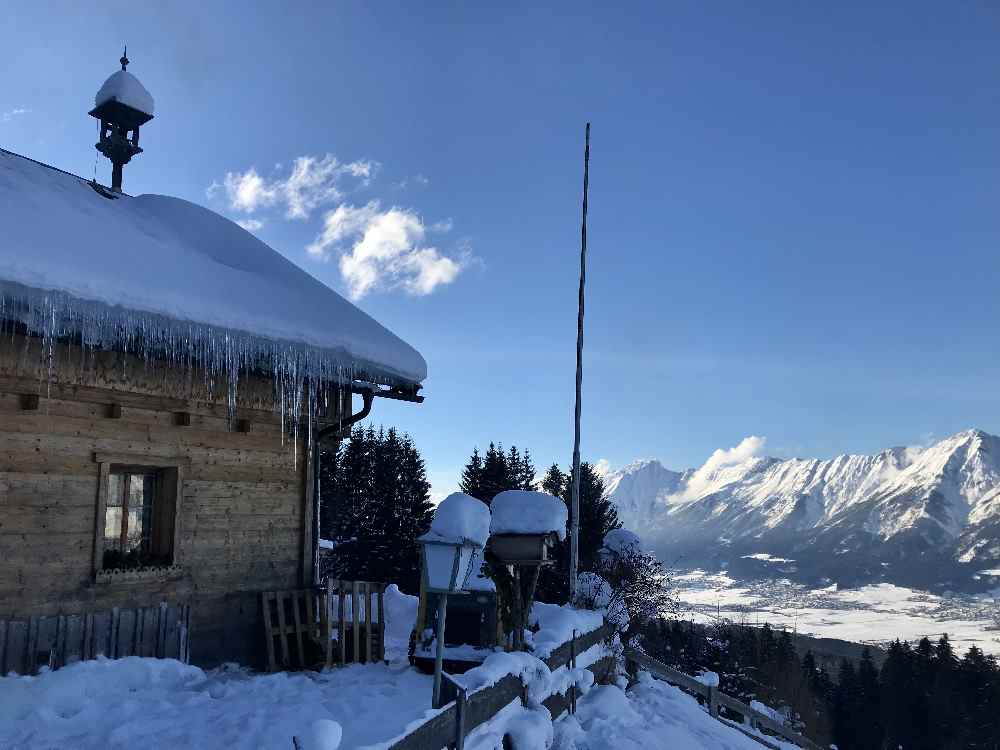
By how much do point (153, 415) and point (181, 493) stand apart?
105 cm

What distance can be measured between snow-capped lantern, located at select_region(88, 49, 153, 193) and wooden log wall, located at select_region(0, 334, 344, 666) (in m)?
4.94

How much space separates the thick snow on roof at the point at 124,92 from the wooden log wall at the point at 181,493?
18.9 feet

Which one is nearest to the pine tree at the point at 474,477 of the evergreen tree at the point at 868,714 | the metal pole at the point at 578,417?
the metal pole at the point at 578,417

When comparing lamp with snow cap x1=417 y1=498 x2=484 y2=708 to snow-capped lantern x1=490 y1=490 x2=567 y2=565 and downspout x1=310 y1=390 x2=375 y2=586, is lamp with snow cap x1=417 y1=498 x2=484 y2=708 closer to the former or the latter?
snow-capped lantern x1=490 y1=490 x2=567 y2=565

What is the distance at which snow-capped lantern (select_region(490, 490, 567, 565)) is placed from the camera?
10625 mm

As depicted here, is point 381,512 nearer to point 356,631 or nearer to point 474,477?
point 474,477

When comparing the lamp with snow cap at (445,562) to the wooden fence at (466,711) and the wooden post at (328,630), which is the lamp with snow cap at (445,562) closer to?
the wooden fence at (466,711)

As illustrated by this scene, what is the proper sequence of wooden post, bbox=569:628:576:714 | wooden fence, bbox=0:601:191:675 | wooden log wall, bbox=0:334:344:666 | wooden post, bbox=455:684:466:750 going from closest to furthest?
1. wooden post, bbox=455:684:466:750
2. wooden fence, bbox=0:601:191:675
3. wooden log wall, bbox=0:334:344:666
4. wooden post, bbox=569:628:576:714

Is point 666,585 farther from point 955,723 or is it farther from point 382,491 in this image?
point 955,723

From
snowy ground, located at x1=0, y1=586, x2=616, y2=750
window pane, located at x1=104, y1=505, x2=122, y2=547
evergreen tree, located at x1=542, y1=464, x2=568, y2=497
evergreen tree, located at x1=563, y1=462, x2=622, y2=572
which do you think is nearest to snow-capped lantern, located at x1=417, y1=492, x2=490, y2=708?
snowy ground, located at x1=0, y1=586, x2=616, y2=750

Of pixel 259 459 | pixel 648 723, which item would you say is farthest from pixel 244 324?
pixel 648 723

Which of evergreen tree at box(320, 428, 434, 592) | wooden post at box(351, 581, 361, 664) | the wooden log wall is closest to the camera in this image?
the wooden log wall

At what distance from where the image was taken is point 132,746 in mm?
6645

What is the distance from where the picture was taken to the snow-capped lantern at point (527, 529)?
10.6m
